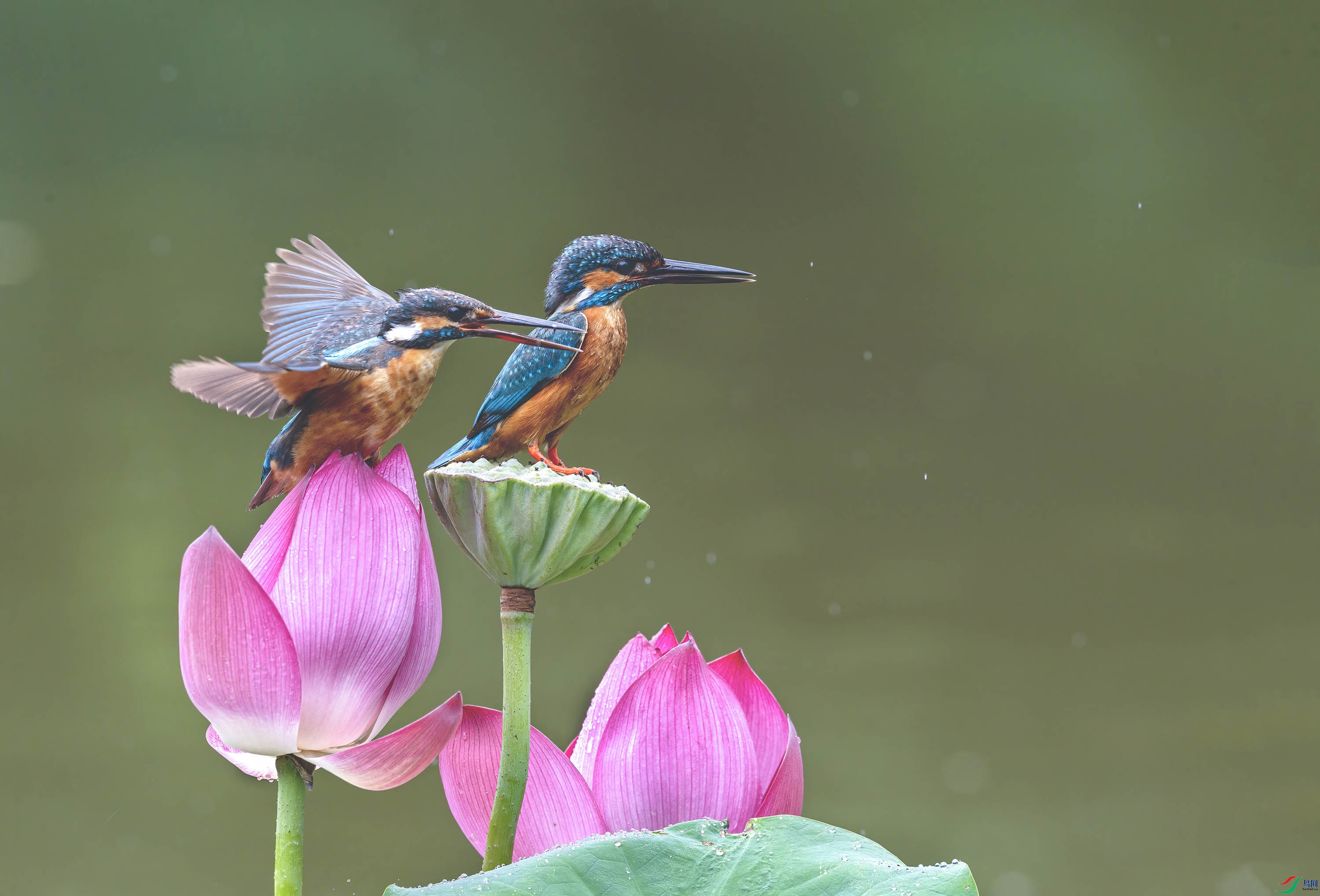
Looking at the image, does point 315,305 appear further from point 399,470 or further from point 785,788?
point 785,788

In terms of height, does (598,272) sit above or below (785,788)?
above

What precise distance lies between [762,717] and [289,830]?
14cm

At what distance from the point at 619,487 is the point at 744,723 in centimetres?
8

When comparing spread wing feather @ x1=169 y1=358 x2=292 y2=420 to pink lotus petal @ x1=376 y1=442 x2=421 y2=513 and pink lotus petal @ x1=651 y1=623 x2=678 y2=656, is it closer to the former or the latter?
pink lotus petal @ x1=376 y1=442 x2=421 y2=513

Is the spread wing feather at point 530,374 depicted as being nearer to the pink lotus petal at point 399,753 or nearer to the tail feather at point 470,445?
the tail feather at point 470,445

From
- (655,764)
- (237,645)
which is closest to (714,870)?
(655,764)

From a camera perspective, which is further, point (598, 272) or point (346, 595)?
point (598, 272)

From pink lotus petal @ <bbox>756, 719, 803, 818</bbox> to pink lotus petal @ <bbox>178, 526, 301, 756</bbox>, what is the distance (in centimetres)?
14

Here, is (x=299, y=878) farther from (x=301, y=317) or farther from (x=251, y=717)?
(x=301, y=317)

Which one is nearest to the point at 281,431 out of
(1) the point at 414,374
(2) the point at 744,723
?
(1) the point at 414,374

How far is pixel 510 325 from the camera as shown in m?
0.34

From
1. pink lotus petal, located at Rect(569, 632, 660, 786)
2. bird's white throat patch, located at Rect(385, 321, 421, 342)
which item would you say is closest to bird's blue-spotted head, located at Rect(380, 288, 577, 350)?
bird's white throat patch, located at Rect(385, 321, 421, 342)

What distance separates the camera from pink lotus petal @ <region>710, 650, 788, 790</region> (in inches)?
12.4

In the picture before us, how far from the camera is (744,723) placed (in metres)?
0.30
